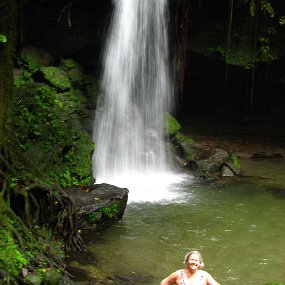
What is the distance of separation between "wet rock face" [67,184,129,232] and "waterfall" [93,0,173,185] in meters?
3.50

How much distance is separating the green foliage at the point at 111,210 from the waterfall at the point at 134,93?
375cm

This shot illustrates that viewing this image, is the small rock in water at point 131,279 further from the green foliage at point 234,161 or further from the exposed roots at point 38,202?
the green foliage at point 234,161

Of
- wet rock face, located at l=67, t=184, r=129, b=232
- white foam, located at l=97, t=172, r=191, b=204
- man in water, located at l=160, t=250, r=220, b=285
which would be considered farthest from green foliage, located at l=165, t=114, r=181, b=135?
man in water, located at l=160, t=250, r=220, b=285

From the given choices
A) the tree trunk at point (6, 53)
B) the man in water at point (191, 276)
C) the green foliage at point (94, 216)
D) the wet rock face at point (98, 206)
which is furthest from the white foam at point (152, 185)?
the man in water at point (191, 276)

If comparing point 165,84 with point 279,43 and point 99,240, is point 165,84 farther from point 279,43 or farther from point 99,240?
point 99,240

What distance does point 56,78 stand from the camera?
39.6ft

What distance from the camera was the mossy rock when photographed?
39.2ft

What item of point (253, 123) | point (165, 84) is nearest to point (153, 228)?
point (165, 84)

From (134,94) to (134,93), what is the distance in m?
0.03

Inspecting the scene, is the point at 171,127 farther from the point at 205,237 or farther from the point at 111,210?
the point at 205,237

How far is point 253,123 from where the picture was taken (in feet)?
55.2

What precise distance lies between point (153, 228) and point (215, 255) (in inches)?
54.0

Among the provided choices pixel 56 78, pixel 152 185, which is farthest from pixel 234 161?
pixel 56 78

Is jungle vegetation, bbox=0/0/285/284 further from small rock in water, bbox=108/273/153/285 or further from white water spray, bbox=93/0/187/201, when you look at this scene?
white water spray, bbox=93/0/187/201
